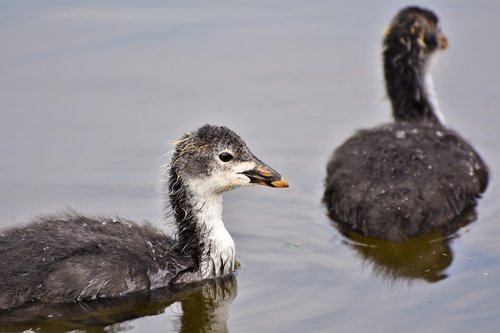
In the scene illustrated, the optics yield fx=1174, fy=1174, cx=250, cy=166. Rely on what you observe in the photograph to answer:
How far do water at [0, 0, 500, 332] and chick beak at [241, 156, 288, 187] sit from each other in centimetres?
80

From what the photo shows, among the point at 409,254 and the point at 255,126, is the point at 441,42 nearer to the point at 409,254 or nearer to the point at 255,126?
the point at 255,126

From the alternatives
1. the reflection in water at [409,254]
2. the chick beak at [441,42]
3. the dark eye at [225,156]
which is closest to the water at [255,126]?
the reflection in water at [409,254]

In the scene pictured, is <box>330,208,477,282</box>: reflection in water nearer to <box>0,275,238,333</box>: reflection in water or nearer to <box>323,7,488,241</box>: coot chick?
<box>323,7,488,241</box>: coot chick

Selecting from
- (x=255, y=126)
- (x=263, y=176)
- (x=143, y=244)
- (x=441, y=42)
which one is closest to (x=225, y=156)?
(x=263, y=176)

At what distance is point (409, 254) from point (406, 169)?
0.93m

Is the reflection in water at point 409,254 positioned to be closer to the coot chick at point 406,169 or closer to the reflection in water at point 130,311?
the coot chick at point 406,169

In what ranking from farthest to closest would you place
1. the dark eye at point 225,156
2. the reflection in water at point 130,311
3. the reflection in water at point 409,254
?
the reflection in water at point 409,254
the dark eye at point 225,156
the reflection in water at point 130,311

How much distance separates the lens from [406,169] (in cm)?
1098

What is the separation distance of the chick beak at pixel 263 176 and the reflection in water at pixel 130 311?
900 mm

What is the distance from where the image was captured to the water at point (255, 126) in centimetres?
952

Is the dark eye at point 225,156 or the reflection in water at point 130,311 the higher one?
the dark eye at point 225,156

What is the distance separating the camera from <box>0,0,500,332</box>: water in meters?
9.52

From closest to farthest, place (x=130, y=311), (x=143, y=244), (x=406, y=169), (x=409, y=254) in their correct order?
1. (x=130, y=311)
2. (x=143, y=244)
3. (x=409, y=254)
4. (x=406, y=169)

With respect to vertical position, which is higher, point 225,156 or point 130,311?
point 225,156
